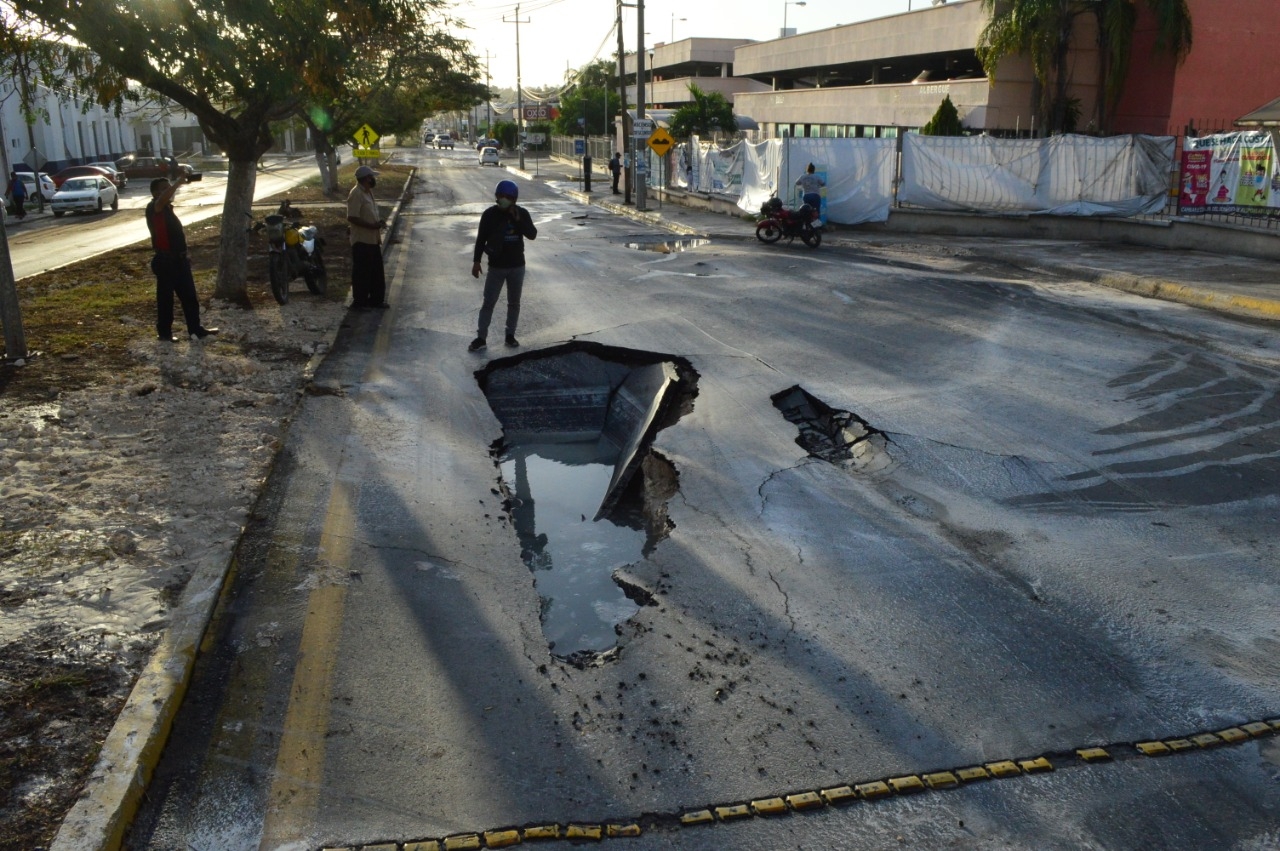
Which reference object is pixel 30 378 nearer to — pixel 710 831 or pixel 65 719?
pixel 65 719

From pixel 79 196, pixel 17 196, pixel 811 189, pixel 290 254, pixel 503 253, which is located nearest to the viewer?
pixel 503 253

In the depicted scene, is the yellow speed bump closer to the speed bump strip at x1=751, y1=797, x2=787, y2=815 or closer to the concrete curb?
the speed bump strip at x1=751, y1=797, x2=787, y2=815

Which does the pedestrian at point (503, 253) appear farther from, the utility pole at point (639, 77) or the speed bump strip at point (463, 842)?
the utility pole at point (639, 77)

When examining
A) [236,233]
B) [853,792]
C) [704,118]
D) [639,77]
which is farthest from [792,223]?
[704,118]

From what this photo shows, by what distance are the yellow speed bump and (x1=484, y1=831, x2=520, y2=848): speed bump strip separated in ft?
4.06

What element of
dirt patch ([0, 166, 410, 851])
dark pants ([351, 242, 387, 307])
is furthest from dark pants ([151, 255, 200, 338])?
dark pants ([351, 242, 387, 307])

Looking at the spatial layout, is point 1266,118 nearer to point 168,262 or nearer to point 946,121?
point 946,121

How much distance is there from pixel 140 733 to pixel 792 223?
741 inches

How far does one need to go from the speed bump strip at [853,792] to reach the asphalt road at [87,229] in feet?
59.3

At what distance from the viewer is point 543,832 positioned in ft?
11.6

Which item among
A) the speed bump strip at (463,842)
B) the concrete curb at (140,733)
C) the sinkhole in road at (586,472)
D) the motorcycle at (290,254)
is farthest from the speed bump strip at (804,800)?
the motorcycle at (290,254)

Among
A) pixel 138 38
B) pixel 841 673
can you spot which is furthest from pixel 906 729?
pixel 138 38

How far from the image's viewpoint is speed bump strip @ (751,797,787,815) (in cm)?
367

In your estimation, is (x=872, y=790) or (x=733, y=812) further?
(x=872, y=790)
